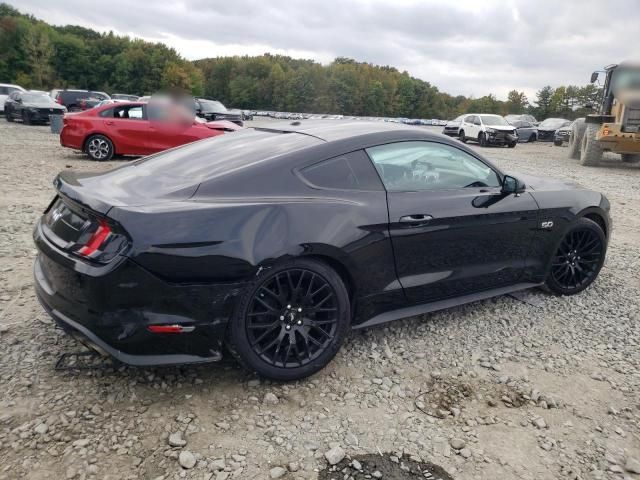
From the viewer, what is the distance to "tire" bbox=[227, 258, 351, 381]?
265 cm

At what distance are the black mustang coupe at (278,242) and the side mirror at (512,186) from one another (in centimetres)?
1

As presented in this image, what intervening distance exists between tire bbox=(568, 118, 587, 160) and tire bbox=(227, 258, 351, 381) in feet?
56.6

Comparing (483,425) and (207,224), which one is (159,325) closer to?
(207,224)

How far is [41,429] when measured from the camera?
237 cm

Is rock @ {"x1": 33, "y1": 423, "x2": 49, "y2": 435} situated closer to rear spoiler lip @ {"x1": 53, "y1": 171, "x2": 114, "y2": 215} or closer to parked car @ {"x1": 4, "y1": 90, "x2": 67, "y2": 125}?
rear spoiler lip @ {"x1": 53, "y1": 171, "x2": 114, "y2": 215}

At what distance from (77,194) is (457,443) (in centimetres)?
233

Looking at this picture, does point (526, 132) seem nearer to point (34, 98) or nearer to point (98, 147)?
point (98, 147)

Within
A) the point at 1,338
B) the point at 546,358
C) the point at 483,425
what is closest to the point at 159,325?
the point at 1,338

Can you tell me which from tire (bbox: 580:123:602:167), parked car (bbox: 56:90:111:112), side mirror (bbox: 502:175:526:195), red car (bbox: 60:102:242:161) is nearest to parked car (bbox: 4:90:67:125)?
parked car (bbox: 56:90:111:112)

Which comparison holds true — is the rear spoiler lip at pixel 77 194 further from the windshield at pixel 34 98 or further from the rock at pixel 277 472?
the windshield at pixel 34 98

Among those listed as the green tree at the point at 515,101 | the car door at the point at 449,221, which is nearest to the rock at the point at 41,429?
the car door at the point at 449,221

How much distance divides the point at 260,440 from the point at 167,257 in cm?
98

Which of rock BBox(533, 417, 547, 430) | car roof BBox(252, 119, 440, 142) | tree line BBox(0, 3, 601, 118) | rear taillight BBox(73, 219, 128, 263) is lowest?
rock BBox(533, 417, 547, 430)

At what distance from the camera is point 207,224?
8.23 ft
